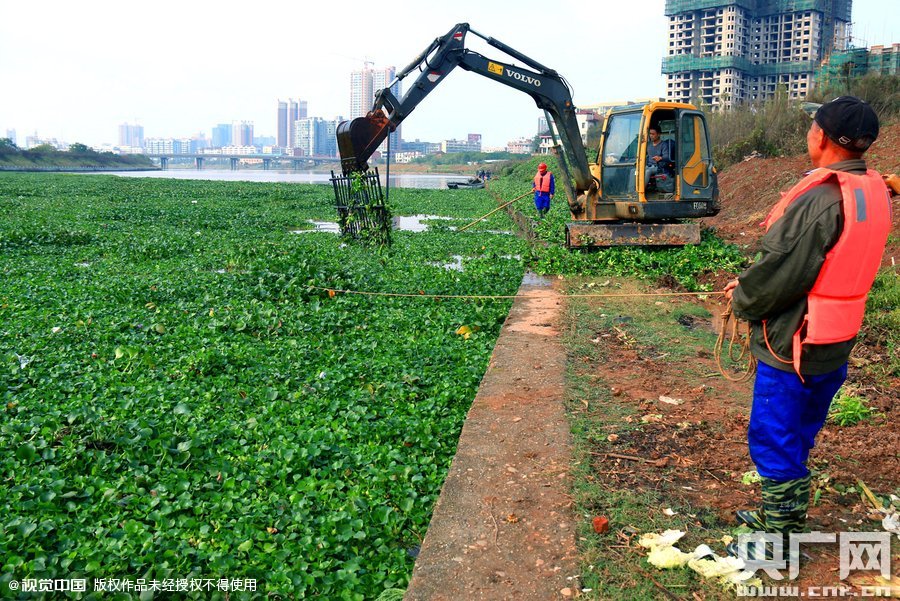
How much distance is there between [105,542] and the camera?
3775 mm

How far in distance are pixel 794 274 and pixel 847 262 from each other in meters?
0.21

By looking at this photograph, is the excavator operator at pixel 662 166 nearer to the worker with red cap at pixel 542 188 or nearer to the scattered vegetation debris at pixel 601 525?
the worker with red cap at pixel 542 188

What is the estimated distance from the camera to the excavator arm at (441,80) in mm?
12898

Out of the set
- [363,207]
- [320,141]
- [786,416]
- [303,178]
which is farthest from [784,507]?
[320,141]

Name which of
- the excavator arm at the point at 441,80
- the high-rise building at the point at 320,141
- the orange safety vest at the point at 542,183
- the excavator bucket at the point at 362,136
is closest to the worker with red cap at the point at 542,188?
the orange safety vest at the point at 542,183

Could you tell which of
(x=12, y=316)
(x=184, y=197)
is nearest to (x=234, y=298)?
(x=12, y=316)

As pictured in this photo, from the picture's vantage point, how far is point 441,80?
13172mm

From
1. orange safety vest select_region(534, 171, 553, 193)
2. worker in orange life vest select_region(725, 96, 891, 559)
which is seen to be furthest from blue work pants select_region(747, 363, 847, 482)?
orange safety vest select_region(534, 171, 553, 193)

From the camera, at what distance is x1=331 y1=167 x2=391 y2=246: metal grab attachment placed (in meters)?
13.7

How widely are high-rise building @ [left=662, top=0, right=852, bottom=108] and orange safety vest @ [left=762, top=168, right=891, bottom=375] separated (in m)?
99.7

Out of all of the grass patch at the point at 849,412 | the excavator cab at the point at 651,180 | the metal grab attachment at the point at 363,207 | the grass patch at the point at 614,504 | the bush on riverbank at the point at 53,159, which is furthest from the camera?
the bush on riverbank at the point at 53,159

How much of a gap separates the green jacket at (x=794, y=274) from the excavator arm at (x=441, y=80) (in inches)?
413

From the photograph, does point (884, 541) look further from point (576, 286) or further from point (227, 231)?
point (227, 231)

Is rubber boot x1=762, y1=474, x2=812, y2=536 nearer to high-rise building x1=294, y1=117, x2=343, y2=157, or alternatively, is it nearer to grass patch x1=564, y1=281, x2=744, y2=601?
grass patch x1=564, y1=281, x2=744, y2=601
